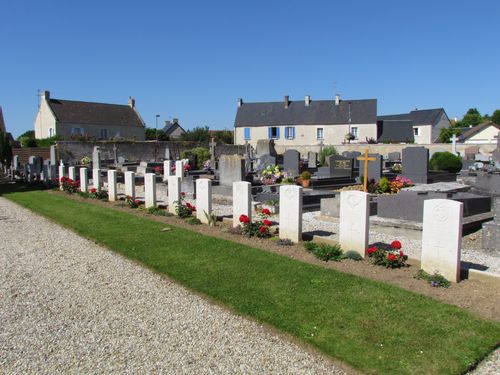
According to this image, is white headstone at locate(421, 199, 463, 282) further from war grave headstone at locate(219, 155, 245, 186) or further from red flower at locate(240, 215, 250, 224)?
war grave headstone at locate(219, 155, 245, 186)

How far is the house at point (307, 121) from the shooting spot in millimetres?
51812

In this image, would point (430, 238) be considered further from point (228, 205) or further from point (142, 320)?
point (228, 205)

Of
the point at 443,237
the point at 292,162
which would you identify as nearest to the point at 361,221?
the point at 443,237

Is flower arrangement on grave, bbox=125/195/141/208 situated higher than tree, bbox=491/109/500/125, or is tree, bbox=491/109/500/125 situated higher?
tree, bbox=491/109/500/125

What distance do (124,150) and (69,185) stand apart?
21.2m

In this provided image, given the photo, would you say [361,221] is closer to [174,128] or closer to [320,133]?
[320,133]

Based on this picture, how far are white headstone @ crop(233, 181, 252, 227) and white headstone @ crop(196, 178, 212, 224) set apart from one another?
1.05m

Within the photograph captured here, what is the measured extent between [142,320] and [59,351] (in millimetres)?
942

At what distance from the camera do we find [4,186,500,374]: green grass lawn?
4.04 metres

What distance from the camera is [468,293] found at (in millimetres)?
5457

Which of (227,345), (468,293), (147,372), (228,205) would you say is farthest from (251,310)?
(228,205)

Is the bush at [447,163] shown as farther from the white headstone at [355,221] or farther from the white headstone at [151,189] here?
the white headstone at [355,221]

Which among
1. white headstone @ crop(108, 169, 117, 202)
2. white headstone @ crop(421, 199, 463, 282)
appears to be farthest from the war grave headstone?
white headstone @ crop(421, 199, 463, 282)

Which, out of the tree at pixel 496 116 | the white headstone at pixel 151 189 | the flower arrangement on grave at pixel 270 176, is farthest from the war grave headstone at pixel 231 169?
the tree at pixel 496 116
